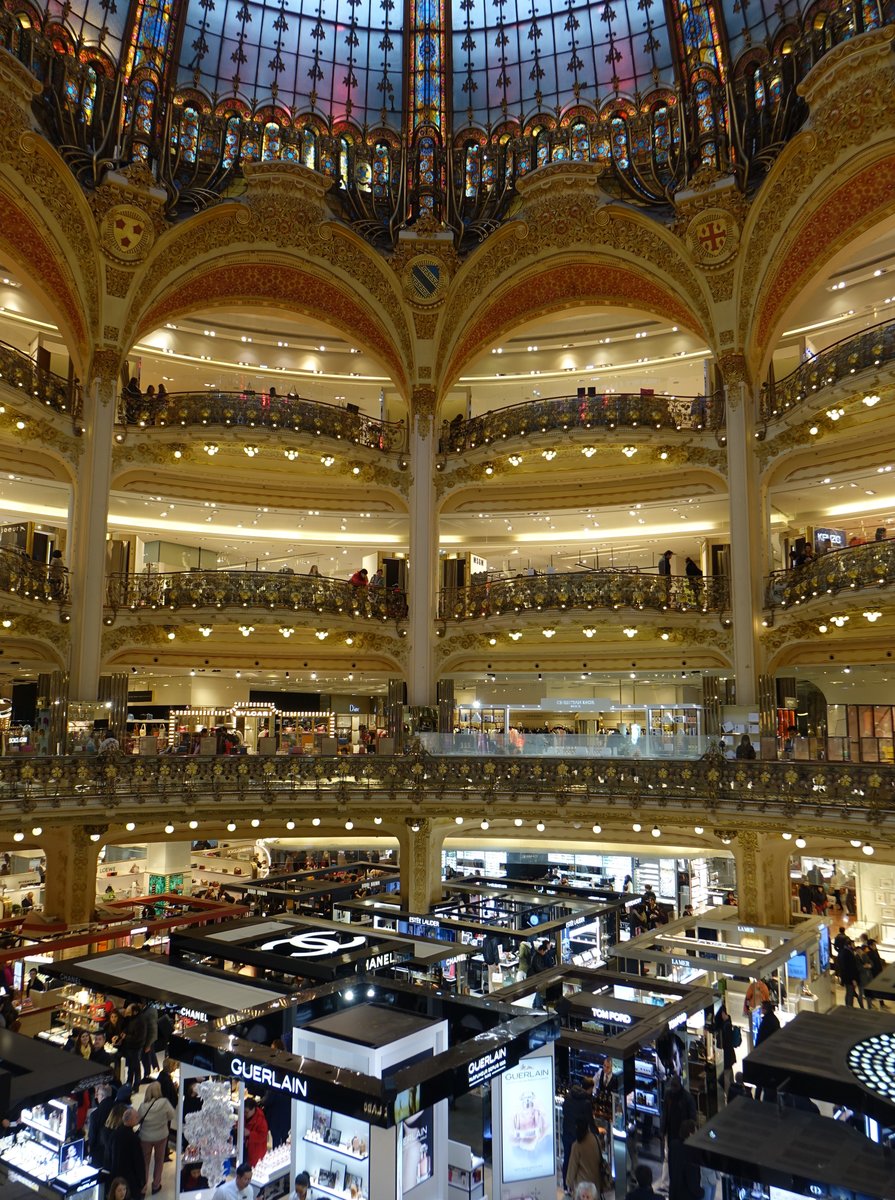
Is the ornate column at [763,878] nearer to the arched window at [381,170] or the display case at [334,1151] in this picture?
the display case at [334,1151]

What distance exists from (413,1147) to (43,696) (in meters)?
17.8

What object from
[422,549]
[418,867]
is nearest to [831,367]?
[422,549]

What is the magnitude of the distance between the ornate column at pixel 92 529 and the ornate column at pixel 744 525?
56.0 ft

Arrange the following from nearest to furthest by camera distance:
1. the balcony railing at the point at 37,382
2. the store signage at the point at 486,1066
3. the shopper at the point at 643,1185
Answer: the shopper at the point at 643,1185 < the store signage at the point at 486,1066 < the balcony railing at the point at 37,382

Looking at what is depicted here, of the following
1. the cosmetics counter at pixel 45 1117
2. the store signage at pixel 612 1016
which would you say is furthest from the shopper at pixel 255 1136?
the store signage at pixel 612 1016

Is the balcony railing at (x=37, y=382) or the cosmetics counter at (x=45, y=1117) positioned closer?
the cosmetics counter at (x=45, y=1117)

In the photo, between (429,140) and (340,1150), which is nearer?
(340,1150)

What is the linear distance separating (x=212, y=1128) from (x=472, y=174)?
26466 mm

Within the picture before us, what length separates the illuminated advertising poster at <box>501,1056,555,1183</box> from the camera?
10617mm

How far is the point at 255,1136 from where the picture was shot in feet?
35.3

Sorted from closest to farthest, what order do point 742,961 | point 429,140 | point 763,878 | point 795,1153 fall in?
point 795,1153, point 742,961, point 763,878, point 429,140

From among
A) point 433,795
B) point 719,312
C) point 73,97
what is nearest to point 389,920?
point 433,795

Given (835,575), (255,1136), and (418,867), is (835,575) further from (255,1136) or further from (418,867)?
(255,1136)

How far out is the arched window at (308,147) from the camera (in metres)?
26.8
